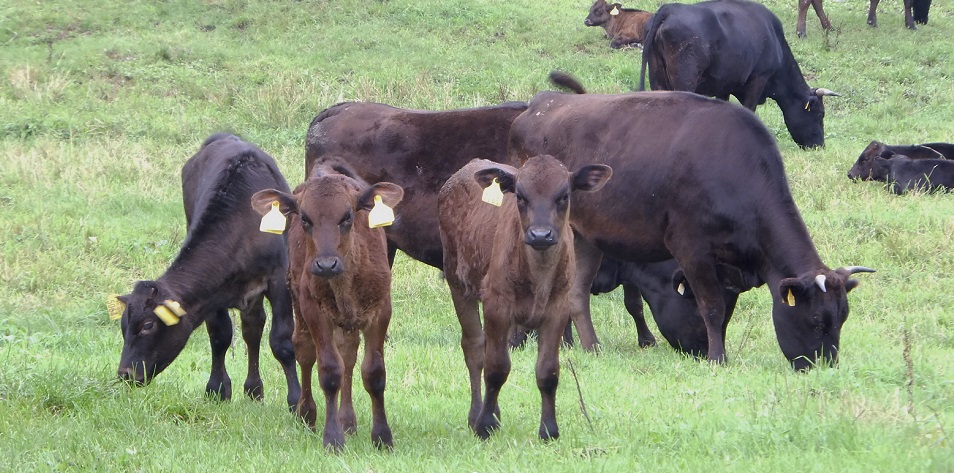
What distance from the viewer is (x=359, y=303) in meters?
6.53

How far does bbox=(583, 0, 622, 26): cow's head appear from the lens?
2520 centimetres

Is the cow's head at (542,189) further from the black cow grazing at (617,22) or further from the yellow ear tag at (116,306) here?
the black cow grazing at (617,22)

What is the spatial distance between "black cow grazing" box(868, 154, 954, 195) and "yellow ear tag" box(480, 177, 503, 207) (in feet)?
29.1

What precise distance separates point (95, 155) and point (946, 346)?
1114 centimetres

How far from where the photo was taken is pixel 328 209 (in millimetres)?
6293

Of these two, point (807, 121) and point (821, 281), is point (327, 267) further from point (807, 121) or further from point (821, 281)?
point (807, 121)

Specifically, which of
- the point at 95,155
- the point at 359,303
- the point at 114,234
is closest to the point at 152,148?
the point at 95,155

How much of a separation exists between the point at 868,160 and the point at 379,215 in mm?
10035

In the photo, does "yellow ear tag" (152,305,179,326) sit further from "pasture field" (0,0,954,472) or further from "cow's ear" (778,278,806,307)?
"cow's ear" (778,278,806,307)

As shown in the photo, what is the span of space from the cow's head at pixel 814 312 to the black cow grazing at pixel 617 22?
1680 centimetres

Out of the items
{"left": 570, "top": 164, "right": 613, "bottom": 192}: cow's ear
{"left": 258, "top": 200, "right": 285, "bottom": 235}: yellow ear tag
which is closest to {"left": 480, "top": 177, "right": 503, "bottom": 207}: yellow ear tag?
{"left": 570, "top": 164, "right": 613, "bottom": 192}: cow's ear

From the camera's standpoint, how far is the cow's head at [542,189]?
5934mm

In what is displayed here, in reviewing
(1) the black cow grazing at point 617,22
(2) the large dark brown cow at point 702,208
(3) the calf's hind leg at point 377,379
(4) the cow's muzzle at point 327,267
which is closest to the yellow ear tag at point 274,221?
(4) the cow's muzzle at point 327,267

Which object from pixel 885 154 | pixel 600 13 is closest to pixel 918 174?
pixel 885 154
